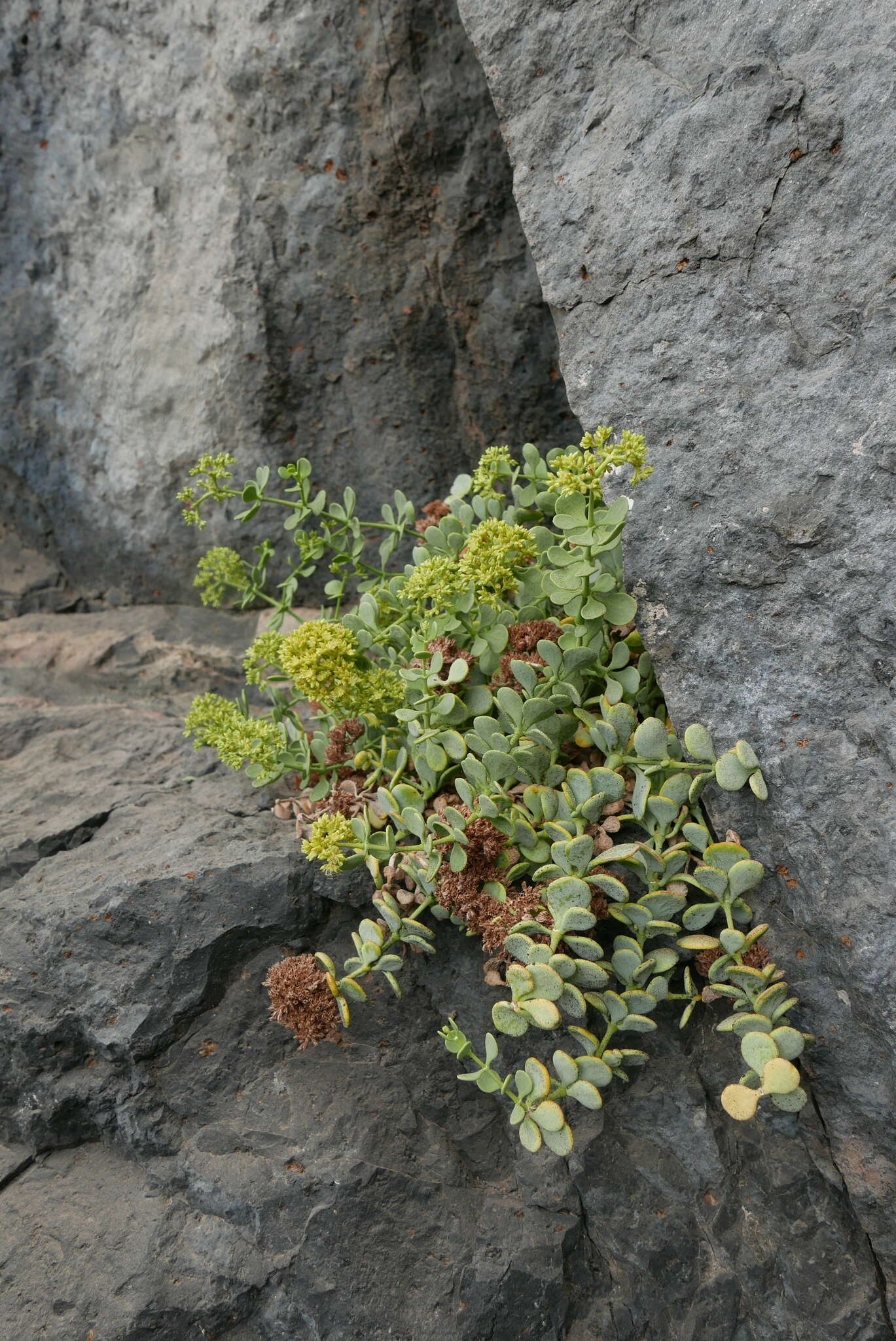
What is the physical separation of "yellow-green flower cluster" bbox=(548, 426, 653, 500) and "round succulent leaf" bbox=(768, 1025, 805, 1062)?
109 cm

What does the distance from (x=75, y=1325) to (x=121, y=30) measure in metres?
3.70

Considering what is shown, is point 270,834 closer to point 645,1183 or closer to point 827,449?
point 645,1183

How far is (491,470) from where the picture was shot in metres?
2.47

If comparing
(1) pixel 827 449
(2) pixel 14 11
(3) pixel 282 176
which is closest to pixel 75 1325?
(1) pixel 827 449

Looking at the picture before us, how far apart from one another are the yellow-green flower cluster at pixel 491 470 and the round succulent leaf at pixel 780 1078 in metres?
1.37

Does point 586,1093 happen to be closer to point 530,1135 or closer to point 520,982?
point 530,1135

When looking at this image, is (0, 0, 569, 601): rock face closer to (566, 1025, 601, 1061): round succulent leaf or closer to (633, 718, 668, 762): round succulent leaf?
(633, 718, 668, 762): round succulent leaf

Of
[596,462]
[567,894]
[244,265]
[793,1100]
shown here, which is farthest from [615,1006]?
[244,265]

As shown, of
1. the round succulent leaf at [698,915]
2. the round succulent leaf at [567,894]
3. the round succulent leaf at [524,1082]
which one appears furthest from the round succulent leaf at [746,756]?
the round succulent leaf at [524,1082]

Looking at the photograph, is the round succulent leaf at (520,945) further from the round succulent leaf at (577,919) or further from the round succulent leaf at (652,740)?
the round succulent leaf at (652,740)

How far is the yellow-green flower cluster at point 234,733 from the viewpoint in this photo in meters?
2.46

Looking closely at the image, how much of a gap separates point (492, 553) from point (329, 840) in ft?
2.31

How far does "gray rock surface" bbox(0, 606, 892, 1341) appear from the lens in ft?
6.47

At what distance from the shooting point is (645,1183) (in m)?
2.07
